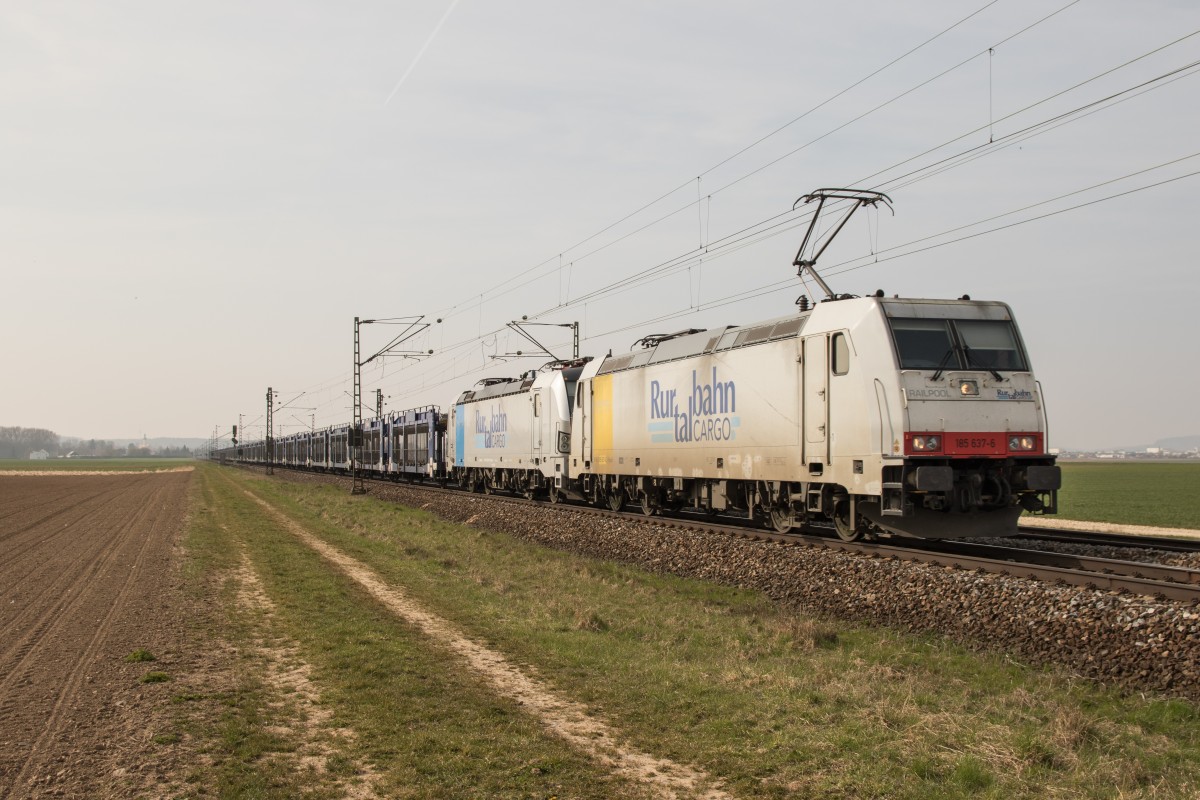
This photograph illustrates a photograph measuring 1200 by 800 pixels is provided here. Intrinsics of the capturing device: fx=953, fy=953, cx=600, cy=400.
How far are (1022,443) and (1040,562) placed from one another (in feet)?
6.73

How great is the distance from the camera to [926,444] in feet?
48.2

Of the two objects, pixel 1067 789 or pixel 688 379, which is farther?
pixel 688 379

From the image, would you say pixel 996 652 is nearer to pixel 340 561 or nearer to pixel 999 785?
pixel 999 785

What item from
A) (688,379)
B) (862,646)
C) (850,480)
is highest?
(688,379)

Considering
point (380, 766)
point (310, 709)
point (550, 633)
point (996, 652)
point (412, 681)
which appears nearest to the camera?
point (380, 766)

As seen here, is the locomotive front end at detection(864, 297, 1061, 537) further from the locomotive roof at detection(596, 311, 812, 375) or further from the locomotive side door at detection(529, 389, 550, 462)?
the locomotive side door at detection(529, 389, 550, 462)

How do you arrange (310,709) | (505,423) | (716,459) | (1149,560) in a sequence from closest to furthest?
(310,709), (1149,560), (716,459), (505,423)

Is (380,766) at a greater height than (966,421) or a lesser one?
lesser

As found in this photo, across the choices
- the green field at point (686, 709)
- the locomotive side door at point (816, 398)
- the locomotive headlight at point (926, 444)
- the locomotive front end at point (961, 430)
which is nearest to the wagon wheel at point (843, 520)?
the locomotive side door at point (816, 398)

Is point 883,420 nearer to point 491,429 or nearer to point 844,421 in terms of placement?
point 844,421

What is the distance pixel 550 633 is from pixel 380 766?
4937 millimetres

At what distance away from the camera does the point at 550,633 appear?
11523 mm

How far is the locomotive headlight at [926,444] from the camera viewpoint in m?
14.6

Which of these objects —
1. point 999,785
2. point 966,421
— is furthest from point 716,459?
point 999,785
